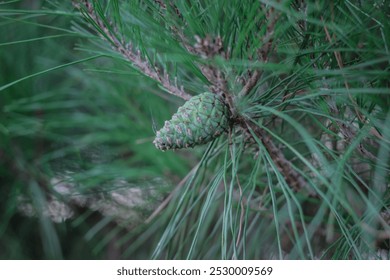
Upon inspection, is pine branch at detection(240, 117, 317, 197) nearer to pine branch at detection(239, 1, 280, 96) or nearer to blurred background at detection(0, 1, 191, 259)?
pine branch at detection(239, 1, 280, 96)

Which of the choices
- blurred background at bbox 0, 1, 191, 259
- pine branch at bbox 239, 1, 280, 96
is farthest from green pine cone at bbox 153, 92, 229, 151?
blurred background at bbox 0, 1, 191, 259

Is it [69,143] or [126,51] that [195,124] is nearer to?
[126,51]

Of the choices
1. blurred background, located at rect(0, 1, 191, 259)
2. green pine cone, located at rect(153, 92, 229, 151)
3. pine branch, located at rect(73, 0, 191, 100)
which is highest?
pine branch, located at rect(73, 0, 191, 100)

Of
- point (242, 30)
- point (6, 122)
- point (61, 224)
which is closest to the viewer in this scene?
point (242, 30)

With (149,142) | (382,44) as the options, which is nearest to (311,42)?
(382,44)

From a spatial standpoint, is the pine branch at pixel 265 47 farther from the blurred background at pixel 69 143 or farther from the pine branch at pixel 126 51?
the blurred background at pixel 69 143

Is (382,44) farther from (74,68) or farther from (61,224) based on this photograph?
(61,224)

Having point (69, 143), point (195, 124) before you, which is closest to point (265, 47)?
point (195, 124)

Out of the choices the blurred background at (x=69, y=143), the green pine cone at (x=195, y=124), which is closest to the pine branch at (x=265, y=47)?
the green pine cone at (x=195, y=124)
